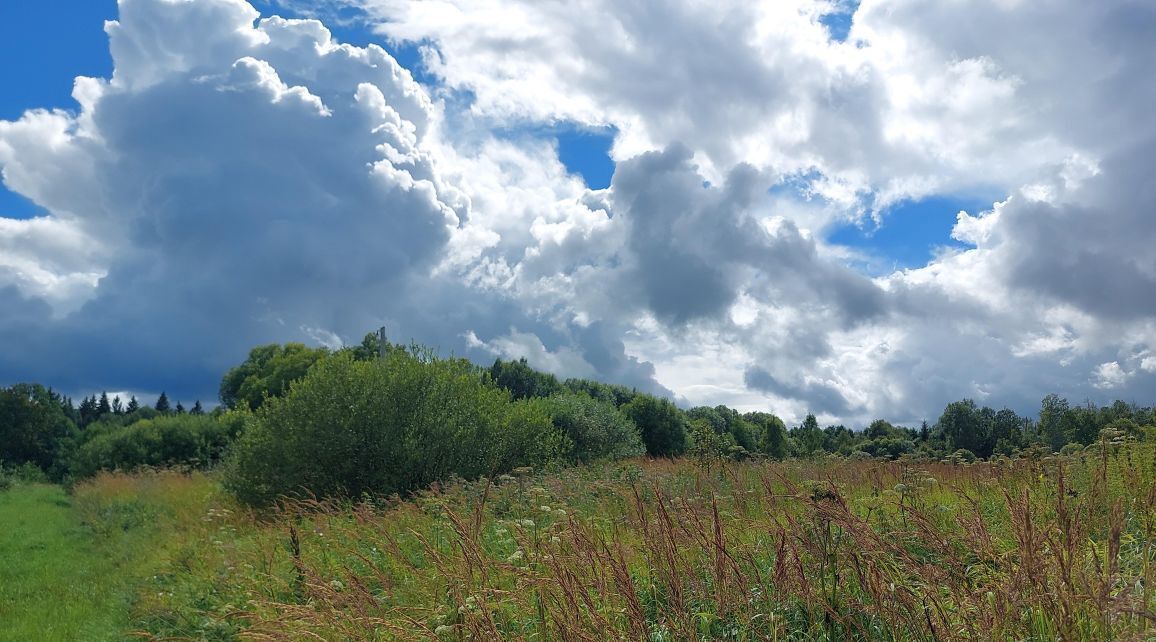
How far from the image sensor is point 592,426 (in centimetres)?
3719

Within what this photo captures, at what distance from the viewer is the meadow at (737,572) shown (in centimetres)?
402

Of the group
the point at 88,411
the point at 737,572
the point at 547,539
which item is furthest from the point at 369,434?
the point at 88,411

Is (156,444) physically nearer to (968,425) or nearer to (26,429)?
(26,429)

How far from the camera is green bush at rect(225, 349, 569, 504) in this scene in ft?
65.0

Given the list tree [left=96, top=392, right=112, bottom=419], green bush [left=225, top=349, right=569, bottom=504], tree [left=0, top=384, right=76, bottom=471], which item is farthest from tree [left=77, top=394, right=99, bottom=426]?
green bush [left=225, top=349, right=569, bottom=504]

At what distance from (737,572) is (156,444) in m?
49.6

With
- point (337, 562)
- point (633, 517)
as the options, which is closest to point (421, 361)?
point (337, 562)

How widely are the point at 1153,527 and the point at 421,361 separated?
18.8m

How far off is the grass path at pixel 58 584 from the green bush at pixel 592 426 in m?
19.3

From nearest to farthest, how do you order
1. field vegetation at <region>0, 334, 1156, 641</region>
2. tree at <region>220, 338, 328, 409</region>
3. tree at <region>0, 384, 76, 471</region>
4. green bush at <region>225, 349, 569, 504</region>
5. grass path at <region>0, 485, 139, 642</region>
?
1. field vegetation at <region>0, 334, 1156, 641</region>
2. grass path at <region>0, 485, 139, 642</region>
3. green bush at <region>225, 349, 569, 504</region>
4. tree at <region>220, 338, 328, 409</region>
5. tree at <region>0, 384, 76, 471</region>

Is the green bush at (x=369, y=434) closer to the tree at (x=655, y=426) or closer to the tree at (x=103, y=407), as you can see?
the tree at (x=655, y=426)

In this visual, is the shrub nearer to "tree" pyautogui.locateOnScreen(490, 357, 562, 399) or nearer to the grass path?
the grass path

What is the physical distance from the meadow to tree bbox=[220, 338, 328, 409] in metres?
55.3

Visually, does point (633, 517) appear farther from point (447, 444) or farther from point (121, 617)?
point (447, 444)
